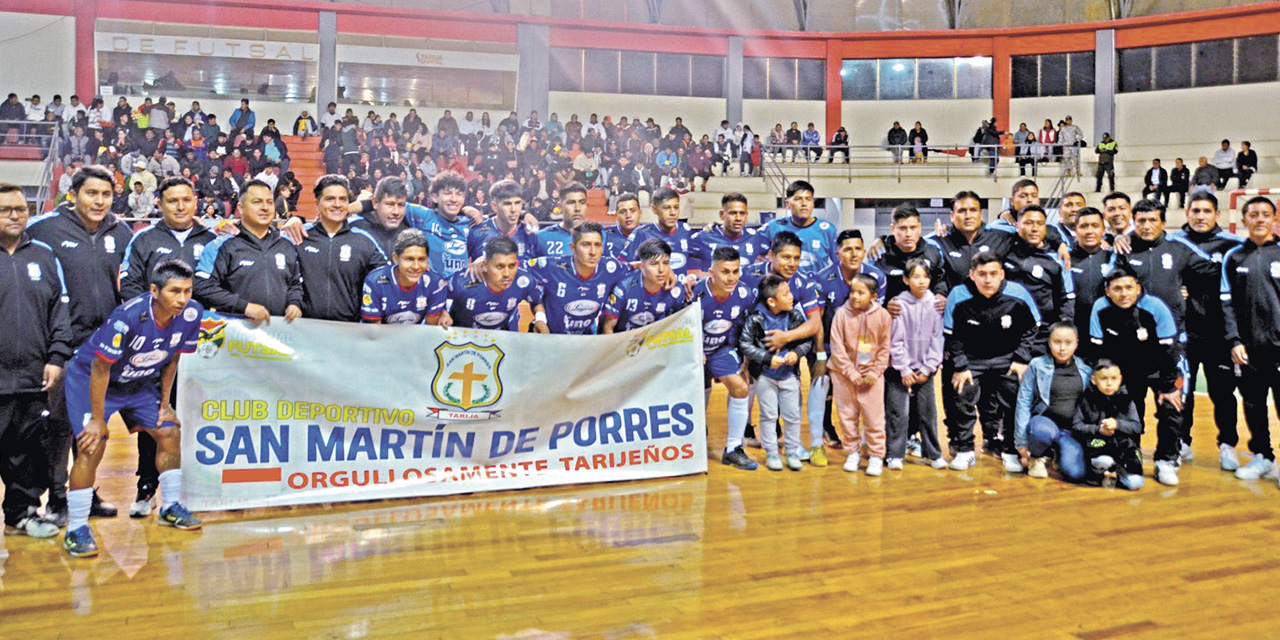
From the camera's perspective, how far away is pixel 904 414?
6891 millimetres

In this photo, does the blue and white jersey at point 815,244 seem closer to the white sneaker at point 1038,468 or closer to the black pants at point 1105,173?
the white sneaker at point 1038,468

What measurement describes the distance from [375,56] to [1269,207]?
2457cm

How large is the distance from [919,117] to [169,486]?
27.3 m

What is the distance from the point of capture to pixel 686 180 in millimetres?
23781

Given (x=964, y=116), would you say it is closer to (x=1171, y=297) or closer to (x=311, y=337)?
(x=1171, y=297)

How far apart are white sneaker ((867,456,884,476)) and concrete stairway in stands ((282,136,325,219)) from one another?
17018 millimetres

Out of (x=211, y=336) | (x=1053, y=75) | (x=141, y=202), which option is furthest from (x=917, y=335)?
(x=1053, y=75)

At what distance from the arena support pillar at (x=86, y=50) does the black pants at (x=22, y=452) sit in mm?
22747

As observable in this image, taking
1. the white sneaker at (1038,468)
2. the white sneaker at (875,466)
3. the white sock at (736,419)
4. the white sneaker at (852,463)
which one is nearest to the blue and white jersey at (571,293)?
the white sock at (736,419)

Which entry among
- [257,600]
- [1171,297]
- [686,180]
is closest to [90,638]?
[257,600]

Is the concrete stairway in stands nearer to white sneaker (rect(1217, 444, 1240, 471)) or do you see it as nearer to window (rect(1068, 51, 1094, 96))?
white sneaker (rect(1217, 444, 1240, 471))

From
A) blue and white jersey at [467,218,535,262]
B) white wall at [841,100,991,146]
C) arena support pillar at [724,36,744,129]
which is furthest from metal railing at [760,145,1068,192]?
blue and white jersey at [467,218,535,262]

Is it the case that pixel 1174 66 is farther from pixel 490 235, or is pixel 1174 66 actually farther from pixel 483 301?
pixel 483 301

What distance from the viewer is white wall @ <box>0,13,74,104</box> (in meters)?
24.1
